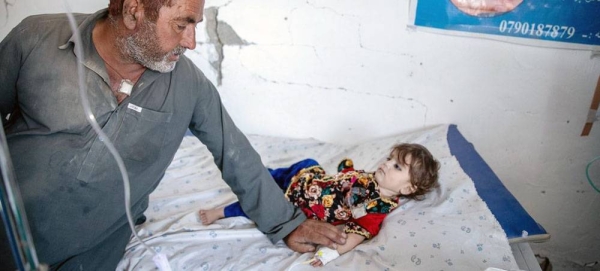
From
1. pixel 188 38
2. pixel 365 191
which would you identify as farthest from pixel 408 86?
pixel 188 38

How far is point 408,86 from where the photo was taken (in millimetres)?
2240

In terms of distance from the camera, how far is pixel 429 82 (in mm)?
2203

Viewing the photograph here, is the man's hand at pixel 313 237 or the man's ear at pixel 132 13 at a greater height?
the man's ear at pixel 132 13

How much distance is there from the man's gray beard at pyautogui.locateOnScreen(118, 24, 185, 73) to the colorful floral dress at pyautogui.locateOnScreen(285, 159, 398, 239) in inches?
28.6

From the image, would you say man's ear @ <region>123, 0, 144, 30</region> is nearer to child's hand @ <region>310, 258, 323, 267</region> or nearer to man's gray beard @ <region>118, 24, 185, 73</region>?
man's gray beard @ <region>118, 24, 185, 73</region>

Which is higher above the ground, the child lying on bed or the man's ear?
the man's ear

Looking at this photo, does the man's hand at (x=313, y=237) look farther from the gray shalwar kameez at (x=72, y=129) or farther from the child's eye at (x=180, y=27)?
the child's eye at (x=180, y=27)

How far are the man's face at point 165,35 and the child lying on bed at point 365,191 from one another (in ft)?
2.11

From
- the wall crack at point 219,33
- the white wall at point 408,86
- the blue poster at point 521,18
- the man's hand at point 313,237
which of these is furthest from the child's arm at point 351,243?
the wall crack at point 219,33

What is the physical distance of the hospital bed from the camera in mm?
1469

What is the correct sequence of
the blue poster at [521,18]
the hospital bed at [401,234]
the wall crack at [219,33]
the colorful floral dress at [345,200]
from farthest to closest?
1. the wall crack at [219,33]
2. the blue poster at [521,18]
3. the colorful floral dress at [345,200]
4. the hospital bed at [401,234]

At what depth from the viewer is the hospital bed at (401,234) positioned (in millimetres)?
1469

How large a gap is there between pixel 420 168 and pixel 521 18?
0.82 metres

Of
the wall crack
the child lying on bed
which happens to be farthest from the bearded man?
the wall crack
